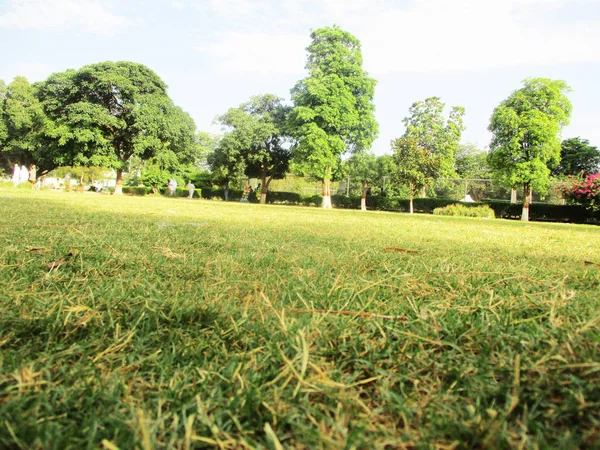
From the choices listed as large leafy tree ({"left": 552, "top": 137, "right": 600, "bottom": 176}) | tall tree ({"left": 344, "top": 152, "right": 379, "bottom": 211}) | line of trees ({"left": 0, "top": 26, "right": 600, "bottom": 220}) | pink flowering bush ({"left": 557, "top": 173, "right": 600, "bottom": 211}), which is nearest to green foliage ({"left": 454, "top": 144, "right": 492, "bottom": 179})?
large leafy tree ({"left": 552, "top": 137, "right": 600, "bottom": 176})

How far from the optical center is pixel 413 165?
2347 cm

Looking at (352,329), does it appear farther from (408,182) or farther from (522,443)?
(408,182)

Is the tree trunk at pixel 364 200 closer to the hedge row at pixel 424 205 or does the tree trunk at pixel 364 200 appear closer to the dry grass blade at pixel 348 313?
the hedge row at pixel 424 205

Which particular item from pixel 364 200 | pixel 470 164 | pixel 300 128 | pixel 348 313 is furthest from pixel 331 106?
pixel 470 164

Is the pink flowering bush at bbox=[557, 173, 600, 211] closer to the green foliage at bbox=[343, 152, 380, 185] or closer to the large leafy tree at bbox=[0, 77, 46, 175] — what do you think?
the green foliage at bbox=[343, 152, 380, 185]

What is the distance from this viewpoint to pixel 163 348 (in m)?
0.98

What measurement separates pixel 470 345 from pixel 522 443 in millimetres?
429

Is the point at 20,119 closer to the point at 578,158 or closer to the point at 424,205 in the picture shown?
the point at 424,205

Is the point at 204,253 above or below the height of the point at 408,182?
below

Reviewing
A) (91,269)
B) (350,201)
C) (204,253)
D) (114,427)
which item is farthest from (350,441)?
(350,201)

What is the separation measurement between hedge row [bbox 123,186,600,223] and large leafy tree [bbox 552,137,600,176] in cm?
2407

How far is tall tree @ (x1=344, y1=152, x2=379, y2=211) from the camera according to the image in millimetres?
→ 28675

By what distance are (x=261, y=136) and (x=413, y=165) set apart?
12.9m

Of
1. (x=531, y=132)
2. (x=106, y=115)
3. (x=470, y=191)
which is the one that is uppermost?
(x=106, y=115)
